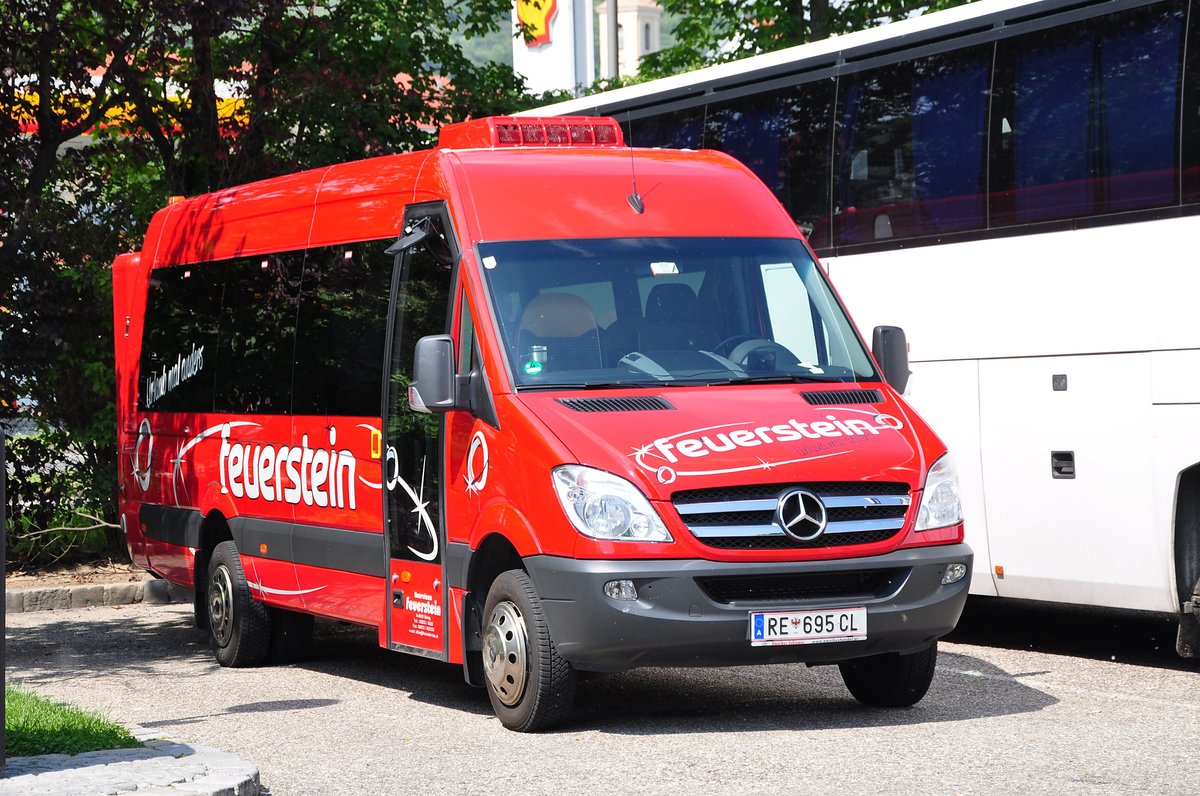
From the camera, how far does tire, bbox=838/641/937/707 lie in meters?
8.98

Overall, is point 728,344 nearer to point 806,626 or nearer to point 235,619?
point 806,626

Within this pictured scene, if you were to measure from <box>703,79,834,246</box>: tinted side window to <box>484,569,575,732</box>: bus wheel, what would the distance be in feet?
16.2

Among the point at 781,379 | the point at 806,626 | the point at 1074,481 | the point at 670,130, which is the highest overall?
the point at 670,130

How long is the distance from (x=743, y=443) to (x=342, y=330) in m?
3.23

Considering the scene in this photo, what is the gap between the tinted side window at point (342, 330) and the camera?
10203 mm

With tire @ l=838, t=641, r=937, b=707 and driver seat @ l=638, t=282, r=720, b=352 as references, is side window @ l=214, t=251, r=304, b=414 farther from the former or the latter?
tire @ l=838, t=641, r=937, b=707

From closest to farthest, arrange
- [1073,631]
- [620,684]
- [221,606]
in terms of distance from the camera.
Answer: [620,684], [221,606], [1073,631]

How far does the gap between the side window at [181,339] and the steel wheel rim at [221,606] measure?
1134 mm

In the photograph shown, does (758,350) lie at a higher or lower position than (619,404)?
higher

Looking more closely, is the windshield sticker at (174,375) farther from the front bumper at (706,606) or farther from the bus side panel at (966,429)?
the front bumper at (706,606)

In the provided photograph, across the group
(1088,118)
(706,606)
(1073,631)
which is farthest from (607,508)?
(1073,631)

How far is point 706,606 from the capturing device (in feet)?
26.5

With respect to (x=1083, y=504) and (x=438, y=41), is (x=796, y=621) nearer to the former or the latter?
(x=1083, y=504)

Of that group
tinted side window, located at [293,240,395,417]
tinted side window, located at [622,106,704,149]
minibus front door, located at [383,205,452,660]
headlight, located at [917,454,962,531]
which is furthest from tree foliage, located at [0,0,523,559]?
headlight, located at [917,454,962,531]
